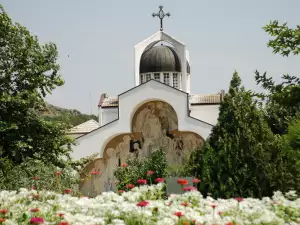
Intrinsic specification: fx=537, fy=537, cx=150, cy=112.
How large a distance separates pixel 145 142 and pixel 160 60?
6385 mm

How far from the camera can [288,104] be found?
28.3 ft

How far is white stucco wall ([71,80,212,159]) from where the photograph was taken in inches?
941

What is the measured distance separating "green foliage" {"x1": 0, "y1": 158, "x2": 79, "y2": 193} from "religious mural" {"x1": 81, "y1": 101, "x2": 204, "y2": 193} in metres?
6.71

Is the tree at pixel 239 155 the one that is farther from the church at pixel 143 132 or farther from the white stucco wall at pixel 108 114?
the white stucco wall at pixel 108 114

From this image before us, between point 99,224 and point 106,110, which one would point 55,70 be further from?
point 99,224

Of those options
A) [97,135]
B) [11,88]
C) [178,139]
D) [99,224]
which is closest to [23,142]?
[11,88]

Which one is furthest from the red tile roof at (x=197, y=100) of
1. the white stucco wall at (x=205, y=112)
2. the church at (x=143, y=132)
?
the church at (x=143, y=132)

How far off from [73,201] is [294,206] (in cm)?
Result: 268

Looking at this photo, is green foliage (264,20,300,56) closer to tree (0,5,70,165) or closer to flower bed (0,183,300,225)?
flower bed (0,183,300,225)

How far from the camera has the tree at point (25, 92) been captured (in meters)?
17.9

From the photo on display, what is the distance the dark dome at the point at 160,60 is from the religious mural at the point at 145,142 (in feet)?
17.6

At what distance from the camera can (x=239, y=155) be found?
10453 mm

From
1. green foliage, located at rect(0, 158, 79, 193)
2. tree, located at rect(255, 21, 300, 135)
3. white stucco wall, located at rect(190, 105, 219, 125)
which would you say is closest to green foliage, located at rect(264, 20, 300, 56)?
tree, located at rect(255, 21, 300, 135)

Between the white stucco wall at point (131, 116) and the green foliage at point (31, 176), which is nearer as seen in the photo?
the green foliage at point (31, 176)
